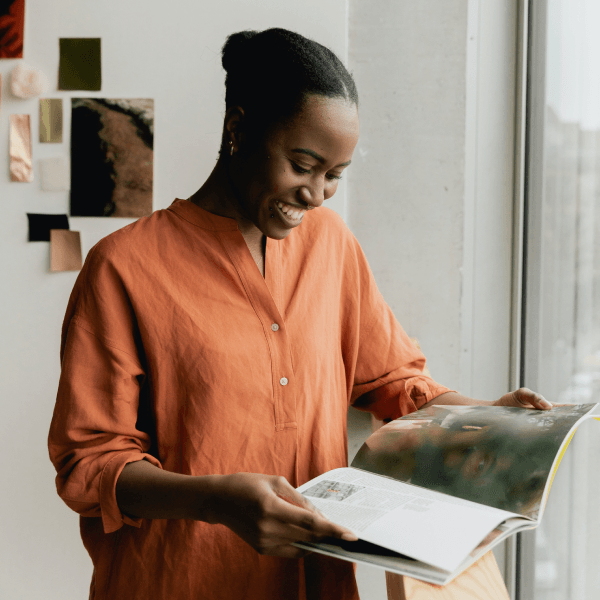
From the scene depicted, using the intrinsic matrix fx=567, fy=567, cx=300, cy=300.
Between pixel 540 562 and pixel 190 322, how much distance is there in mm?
955

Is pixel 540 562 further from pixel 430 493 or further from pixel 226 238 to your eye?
pixel 226 238

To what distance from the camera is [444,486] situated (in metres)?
0.70

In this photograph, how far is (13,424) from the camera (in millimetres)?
1268

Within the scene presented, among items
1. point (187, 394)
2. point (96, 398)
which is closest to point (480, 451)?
point (187, 394)

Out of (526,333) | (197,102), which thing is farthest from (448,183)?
(197,102)

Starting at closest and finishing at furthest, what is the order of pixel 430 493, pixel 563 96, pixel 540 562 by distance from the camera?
1. pixel 430 493
2. pixel 563 96
3. pixel 540 562

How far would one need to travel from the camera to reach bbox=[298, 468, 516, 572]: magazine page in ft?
1.77

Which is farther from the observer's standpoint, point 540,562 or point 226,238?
point 540,562

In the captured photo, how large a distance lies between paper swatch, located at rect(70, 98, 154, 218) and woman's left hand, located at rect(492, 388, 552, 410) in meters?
0.82

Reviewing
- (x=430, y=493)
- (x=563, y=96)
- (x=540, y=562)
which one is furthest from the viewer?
(x=540, y=562)

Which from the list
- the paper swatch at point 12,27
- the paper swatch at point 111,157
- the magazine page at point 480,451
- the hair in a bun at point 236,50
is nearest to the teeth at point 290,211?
the hair in a bun at point 236,50

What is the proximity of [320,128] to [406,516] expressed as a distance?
47 centimetres

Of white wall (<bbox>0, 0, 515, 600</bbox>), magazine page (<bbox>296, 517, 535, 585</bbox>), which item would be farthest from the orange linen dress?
white wall (<bbox>0, 0, 515, 600</bbox>)

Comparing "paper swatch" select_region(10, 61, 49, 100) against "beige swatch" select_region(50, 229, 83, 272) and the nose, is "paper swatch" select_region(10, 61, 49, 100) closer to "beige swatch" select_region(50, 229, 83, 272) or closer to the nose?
"beige swatch" select_region(50, 229, 83, 272)
